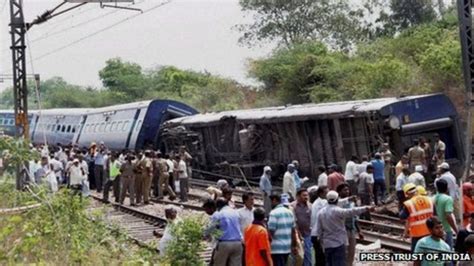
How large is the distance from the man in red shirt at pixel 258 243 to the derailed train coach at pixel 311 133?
10.2m

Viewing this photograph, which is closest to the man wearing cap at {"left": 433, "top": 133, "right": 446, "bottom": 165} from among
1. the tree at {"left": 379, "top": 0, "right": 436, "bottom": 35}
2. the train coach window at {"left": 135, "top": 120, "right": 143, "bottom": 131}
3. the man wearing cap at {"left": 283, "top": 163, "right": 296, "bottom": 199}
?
the man wearing cap at {"left": 283, "top": 163, "right": 296, "bottom": 199}

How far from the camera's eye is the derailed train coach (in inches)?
763

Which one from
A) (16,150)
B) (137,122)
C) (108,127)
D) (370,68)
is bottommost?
(16,150)

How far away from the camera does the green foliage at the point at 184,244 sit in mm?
9562

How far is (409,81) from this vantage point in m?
33.2

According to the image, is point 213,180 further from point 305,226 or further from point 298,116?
point 305,226

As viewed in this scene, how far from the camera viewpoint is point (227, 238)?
32.2ft

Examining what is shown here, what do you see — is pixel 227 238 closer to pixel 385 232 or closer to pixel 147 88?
pixel 385 232

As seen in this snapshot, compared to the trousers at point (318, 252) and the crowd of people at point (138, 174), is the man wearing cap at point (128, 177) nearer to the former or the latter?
the crowd of people at point (138, 174)

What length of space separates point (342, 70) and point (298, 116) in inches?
707

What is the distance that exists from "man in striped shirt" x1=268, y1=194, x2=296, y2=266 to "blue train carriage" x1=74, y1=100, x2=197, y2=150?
62.4 feet

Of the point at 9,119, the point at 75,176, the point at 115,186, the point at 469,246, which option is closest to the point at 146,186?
the point at 115,186

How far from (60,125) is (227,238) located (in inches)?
1171

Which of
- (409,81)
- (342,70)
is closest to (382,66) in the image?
(409,81)
